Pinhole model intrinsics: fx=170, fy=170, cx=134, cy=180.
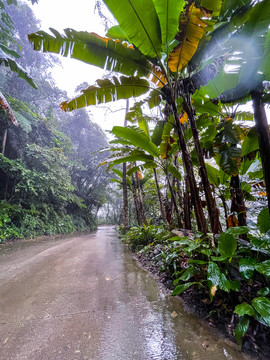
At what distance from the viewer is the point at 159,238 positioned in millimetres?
4027

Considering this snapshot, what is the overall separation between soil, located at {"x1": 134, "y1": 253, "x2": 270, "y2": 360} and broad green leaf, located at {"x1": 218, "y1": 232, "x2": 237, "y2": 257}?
45 centimetres

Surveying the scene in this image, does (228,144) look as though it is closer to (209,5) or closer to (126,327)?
(209,5)

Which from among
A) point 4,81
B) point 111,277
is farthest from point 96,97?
point 4,81

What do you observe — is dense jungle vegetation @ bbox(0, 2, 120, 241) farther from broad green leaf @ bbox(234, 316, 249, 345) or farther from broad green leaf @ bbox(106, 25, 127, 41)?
broad green leaf @ bbox(234, 316, 249, 345)

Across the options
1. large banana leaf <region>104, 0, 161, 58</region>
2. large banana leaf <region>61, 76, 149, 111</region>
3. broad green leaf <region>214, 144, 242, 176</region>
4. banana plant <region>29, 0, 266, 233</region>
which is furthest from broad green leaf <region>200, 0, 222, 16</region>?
broad green leaf <region>214, 144, 242, 176</region>

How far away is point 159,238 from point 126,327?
2.54m

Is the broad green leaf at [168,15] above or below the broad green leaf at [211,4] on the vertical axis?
below

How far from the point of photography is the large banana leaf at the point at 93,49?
8.25 feet

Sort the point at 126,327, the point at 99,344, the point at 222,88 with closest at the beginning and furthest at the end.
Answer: the point at 99,344 < the point at 126,327 < the point at 222,88

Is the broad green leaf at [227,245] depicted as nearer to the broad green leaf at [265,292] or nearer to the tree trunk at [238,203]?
the broad green leaf at [265,292]

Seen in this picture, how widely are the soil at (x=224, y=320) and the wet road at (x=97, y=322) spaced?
102 mm

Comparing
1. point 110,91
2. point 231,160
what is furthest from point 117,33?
point 231,160

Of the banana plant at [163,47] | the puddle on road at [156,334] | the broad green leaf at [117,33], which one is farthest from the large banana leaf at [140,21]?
the puddle on road at [156,334]

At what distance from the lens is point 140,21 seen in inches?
83.5
